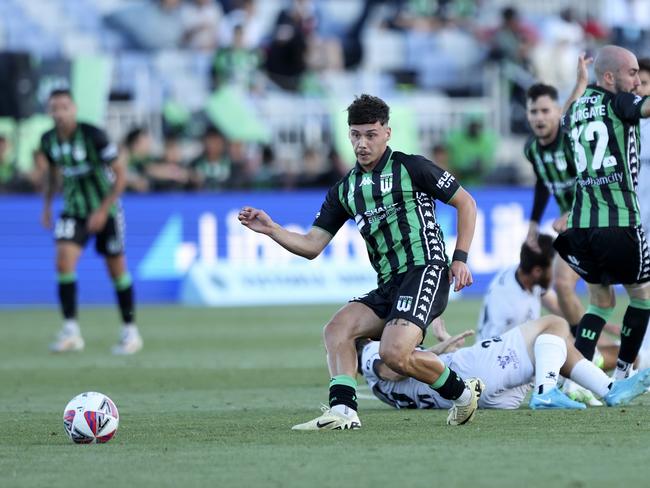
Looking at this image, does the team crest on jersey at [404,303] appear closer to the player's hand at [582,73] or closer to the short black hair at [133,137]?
the player's hand at [582,73]

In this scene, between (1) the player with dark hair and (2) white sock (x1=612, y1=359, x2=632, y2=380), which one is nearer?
(2) white sock (x1=612, y1=359, x2=632, y2=380)

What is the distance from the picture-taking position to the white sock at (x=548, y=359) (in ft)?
26.7

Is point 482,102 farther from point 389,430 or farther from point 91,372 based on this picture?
point 389,430

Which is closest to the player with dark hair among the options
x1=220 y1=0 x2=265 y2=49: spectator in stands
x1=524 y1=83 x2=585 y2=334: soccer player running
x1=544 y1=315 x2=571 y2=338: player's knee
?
x1=524 y1=83 x2=585 y2=334: soccer player running

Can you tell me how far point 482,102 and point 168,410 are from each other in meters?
15.6

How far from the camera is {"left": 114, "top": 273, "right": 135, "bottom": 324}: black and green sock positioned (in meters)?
13.5

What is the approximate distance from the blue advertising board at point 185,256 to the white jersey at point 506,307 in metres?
8.67

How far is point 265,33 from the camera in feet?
82.3

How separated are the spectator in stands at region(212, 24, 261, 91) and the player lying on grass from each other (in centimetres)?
1454

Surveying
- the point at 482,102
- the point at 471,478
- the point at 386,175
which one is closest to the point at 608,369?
the point at 386,175

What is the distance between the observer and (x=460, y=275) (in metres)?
7.47

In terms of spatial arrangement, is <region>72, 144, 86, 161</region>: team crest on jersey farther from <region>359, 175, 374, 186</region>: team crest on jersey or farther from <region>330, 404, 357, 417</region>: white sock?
<region>330, 404, 357, 417</region>: white sock

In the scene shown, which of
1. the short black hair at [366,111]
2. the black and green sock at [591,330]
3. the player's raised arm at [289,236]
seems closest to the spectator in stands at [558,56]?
the black and green sock at [591,330]

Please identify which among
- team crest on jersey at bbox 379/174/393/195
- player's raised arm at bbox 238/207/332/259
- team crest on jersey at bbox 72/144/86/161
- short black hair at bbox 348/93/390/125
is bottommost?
player's raised arm at bbox 238/207/332/259
